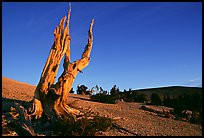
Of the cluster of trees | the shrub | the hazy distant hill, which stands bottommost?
the shrub

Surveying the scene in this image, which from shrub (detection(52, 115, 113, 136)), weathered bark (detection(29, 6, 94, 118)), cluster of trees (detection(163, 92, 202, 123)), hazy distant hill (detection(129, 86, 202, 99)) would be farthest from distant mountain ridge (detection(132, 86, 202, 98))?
shrub (detection(52, 115, 113, 136))

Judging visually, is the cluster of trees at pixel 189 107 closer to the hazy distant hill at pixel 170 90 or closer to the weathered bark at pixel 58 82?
the weathered bark at pixel 58 82

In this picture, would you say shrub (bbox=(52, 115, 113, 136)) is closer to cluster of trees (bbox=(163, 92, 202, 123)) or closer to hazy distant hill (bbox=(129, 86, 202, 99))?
cluster of trees (bbox=(163, 92, 202, 123))

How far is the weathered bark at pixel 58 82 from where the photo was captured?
11242 millimetres

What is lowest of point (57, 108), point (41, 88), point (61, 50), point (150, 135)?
point (150, 135)

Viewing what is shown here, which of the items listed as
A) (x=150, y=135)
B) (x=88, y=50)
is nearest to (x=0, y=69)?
(x=88, y=50)

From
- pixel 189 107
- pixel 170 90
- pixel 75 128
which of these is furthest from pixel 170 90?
pixel 75 128

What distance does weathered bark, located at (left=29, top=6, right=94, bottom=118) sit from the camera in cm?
1124

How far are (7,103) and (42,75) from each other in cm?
205

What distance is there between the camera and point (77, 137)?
9.02 metres

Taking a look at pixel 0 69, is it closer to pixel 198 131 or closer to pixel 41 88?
pixel 41 88

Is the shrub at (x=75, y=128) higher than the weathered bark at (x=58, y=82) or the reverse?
the reverse

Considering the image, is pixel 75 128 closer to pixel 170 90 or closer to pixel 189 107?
pixel 189 107

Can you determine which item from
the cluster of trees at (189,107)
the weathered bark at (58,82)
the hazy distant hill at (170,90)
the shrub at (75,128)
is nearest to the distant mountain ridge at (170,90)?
the hazy distant hill at (170,90)
